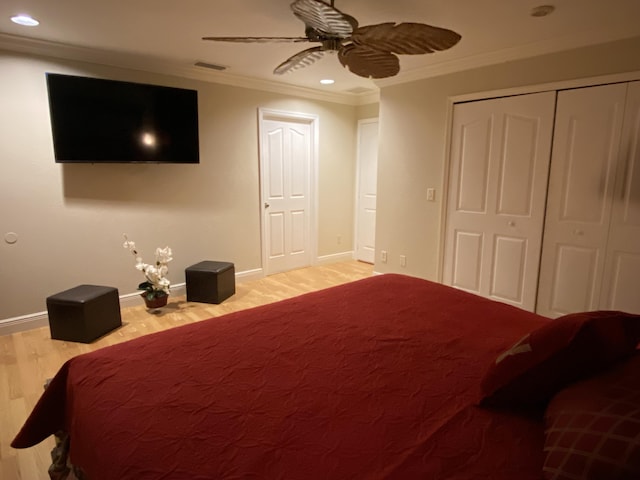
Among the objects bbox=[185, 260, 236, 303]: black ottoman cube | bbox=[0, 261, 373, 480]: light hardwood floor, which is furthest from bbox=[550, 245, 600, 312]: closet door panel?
bbox=[185, 260, 236, 303]: black ottoman cube

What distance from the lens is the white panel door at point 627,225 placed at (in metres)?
2.83

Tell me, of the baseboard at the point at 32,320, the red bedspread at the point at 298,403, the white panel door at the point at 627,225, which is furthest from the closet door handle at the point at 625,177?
the baseboard at the point at 32,320

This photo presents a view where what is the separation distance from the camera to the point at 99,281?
3762 mm

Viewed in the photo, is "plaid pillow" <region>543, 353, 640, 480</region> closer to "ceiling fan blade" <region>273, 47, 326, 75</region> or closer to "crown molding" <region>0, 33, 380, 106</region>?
"ceiling fan blade" <region>273, 47, 326, 75</region>

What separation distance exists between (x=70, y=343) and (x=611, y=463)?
355cm

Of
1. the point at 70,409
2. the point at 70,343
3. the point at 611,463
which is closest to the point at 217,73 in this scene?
the point at 70,343

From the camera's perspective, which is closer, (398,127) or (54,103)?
(54,103)

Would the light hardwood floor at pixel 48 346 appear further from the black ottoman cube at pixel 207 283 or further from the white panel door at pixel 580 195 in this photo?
the white panel door at pixel 580 195

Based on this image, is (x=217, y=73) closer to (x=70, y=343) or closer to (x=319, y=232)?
(x=319, y=232)

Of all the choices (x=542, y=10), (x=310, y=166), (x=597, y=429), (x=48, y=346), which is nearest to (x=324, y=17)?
(x=542, y=10)

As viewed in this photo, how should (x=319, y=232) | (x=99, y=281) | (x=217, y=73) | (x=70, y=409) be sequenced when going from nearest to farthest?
1. (x=70, y=409)
2. (x=99, y=281)
3. (x=217, y=73)
4. (x=319, y=232)

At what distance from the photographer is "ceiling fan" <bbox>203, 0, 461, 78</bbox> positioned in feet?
6.08

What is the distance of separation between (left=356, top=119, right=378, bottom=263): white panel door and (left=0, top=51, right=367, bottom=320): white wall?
579 millimetres

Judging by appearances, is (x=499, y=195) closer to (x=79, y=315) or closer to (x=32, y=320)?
(x=79, y=315)
